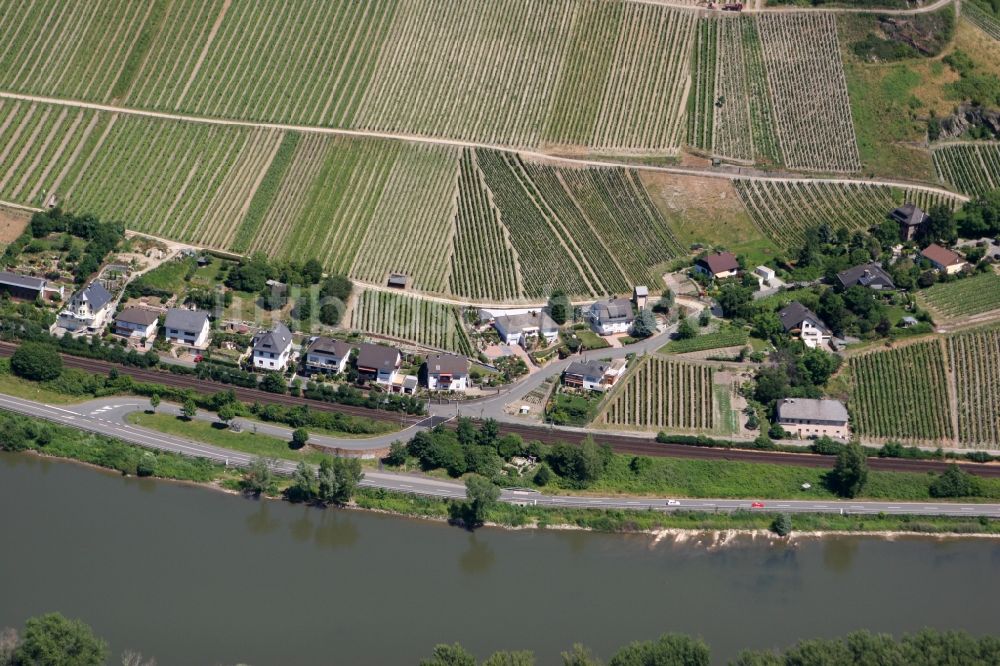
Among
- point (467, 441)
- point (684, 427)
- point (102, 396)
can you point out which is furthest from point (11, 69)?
point (684, 427)

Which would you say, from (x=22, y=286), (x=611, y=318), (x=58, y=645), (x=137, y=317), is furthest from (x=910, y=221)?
(x=58, y=645)

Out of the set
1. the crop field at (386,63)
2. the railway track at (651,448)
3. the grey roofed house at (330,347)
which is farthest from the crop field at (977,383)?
the grey roofed house at (330,347)

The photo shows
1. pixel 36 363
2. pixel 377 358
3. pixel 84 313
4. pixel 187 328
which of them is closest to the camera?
pixel 36 363

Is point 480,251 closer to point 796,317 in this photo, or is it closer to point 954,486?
point 796,317

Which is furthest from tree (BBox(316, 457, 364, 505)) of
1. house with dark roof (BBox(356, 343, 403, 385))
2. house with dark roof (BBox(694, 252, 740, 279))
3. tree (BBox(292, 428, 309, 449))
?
house with dark roof (BBox(694, 252, 740, 279))

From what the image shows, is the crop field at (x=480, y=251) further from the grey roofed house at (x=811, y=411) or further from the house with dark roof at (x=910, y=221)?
the house with dark roof at (x=910, y=221)

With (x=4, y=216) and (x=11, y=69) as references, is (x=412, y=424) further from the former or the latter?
(x=11, y=69)
